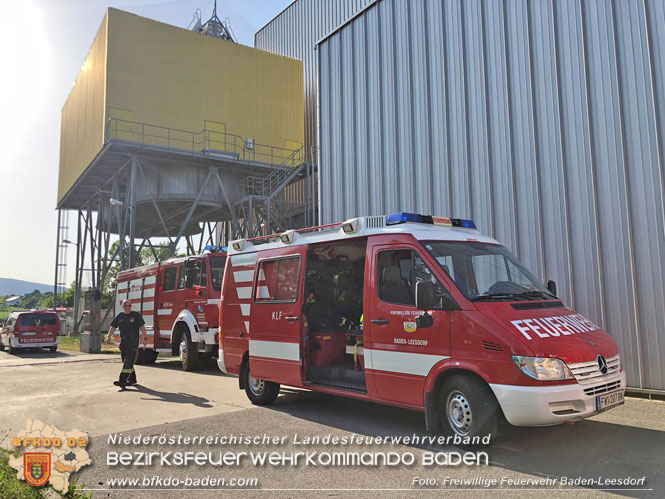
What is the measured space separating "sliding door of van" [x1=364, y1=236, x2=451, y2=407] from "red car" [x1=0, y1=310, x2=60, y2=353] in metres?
19.7

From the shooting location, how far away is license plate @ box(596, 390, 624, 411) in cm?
480

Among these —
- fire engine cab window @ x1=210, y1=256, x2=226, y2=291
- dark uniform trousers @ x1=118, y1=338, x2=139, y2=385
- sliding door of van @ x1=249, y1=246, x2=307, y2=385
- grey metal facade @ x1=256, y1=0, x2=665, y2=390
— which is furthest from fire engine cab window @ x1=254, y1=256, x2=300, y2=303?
grey metal facade @ x1=256, y1=0, x2=665, y2=390

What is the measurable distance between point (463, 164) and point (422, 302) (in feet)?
21.1

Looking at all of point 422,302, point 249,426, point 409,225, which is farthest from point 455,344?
point 249,426

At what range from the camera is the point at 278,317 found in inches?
292

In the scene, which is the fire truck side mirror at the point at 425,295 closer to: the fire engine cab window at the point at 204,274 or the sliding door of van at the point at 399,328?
the sliding door of van at the point at 399,328

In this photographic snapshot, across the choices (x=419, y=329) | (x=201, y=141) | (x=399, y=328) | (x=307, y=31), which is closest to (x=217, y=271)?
(x=399, y=328)

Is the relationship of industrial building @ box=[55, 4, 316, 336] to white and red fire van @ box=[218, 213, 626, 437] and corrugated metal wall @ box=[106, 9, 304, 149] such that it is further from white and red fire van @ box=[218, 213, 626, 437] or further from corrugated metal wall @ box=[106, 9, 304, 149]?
white and red fire van @ box=[218, 213, 626, 437]

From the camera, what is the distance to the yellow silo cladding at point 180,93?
22.6m

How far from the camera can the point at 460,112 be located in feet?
36.5

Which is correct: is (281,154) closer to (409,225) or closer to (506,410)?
(409,225)

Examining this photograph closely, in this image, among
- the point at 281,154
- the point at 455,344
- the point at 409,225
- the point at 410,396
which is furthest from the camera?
the point at 281,154

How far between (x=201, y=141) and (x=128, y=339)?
625 inches

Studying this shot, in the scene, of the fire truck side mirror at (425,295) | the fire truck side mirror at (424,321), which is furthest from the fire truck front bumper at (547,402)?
the fire truck side mirror at (425,295)
